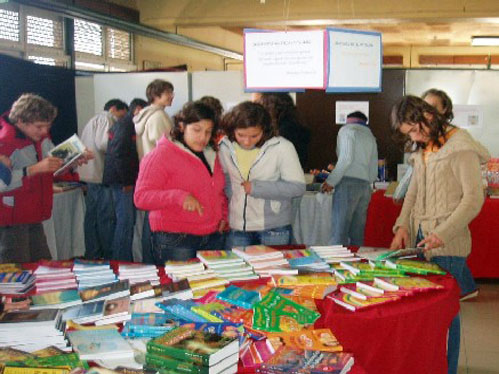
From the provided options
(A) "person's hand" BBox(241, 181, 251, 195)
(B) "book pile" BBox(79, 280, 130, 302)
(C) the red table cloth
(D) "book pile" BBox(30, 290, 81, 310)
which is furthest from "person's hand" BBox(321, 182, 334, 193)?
(D) "book pile" BBox(30, 290, 81, 310)

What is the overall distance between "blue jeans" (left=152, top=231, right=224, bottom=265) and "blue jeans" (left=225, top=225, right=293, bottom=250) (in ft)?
0.62

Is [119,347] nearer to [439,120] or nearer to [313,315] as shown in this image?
[313,315]

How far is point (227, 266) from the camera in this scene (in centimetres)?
237

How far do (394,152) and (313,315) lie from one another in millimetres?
3883

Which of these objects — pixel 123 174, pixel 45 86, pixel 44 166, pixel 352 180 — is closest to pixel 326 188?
pixel 352 180

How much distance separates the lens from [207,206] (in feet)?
8.99

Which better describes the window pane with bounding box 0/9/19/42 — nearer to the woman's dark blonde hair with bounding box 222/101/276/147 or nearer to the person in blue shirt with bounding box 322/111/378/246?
the person in blue shirt with bounding box 322/111/378/246

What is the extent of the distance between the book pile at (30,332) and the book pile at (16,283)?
1.31 feet

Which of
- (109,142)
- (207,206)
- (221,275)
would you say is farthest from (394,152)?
(221,275)

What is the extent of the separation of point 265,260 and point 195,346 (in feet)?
3.49

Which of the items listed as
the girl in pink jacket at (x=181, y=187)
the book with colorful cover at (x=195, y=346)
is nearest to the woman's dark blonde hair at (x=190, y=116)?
the girl in pink jacket at (x=181, y=187)

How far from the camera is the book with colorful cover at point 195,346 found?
1.36 m

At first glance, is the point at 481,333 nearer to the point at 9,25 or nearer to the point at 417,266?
the point at 417,266

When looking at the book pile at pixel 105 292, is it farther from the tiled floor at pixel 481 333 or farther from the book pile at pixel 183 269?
the tiled floor at pixel 481 333
